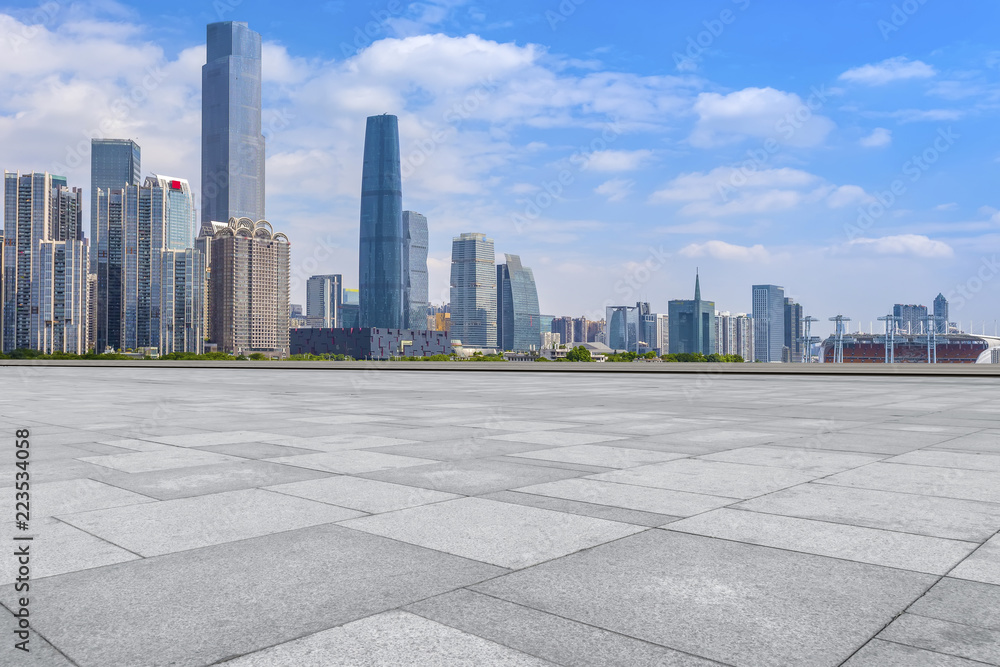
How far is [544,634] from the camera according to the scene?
352cm

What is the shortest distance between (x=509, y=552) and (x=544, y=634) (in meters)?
1.40

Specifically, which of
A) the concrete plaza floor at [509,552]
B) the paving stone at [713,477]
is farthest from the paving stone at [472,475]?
the paving stone at [713,477]

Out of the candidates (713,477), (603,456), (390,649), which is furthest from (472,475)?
(390,649)

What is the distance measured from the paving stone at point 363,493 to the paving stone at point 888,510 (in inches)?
113

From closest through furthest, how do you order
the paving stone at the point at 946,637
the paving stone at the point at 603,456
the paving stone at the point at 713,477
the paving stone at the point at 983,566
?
the paving stone at the point at 946,637
the paving stone at the point at 983,566
the paving stone at the point at 713,477
the paving stone at the point at 603,456

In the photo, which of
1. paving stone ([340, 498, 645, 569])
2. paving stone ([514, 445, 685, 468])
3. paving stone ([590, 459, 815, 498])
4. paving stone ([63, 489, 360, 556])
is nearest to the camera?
paving stone ([340, 498, 645, 569])

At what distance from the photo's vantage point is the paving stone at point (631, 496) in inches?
249

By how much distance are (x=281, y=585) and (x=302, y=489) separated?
2.95 metres

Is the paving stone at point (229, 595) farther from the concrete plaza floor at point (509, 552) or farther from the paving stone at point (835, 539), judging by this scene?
the paving stone at point (835, 539)

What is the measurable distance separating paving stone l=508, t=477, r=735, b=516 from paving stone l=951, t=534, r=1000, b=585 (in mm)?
1976

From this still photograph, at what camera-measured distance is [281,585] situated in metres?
4.23

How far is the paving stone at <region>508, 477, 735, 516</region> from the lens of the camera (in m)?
6.33

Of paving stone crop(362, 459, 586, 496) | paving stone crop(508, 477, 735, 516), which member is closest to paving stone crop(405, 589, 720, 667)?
paving stone crop(508, 477, 735, 516)

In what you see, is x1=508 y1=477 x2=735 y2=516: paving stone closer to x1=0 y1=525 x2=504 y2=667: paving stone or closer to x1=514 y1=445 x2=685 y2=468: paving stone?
x1=514 y1=445 x2=685 y2=468: paving stone
